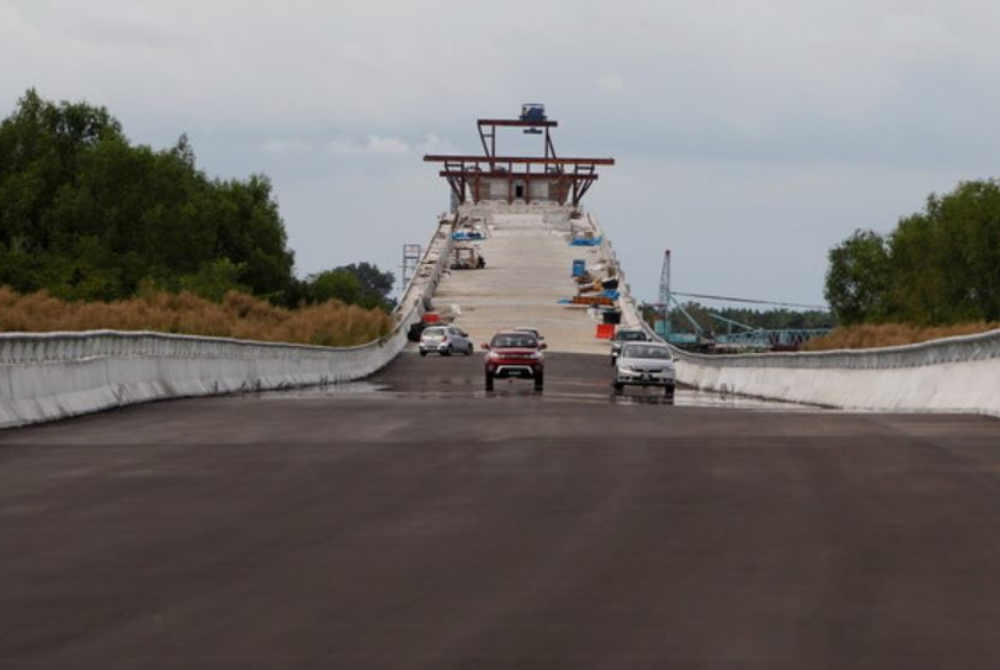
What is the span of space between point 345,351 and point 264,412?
3907 centimetres

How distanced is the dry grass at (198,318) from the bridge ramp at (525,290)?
45.9 feet

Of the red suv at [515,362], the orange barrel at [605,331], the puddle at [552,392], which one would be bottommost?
the puddle at [552,392]

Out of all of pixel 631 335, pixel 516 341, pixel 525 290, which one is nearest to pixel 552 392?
pixel 516 341

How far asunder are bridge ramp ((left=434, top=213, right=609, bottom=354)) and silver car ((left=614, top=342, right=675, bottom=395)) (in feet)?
148

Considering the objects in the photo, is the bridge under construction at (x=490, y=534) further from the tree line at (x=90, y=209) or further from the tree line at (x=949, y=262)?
the tree line at (x=949, y=262)

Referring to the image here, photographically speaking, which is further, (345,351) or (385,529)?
(345,351)

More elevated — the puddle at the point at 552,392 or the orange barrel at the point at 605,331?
the orange barrel at the point at 605,331

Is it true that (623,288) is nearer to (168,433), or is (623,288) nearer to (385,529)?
(168,433)

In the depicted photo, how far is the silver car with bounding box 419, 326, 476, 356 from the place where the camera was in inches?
3863

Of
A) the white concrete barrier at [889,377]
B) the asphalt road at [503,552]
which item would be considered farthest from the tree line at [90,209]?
the asphalt road at [503,552]

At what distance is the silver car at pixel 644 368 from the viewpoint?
56656 mm

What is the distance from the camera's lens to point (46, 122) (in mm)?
130125

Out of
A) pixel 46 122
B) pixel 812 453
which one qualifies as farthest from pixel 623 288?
pixel 812 453

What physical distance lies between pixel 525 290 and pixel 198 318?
79.7 m
